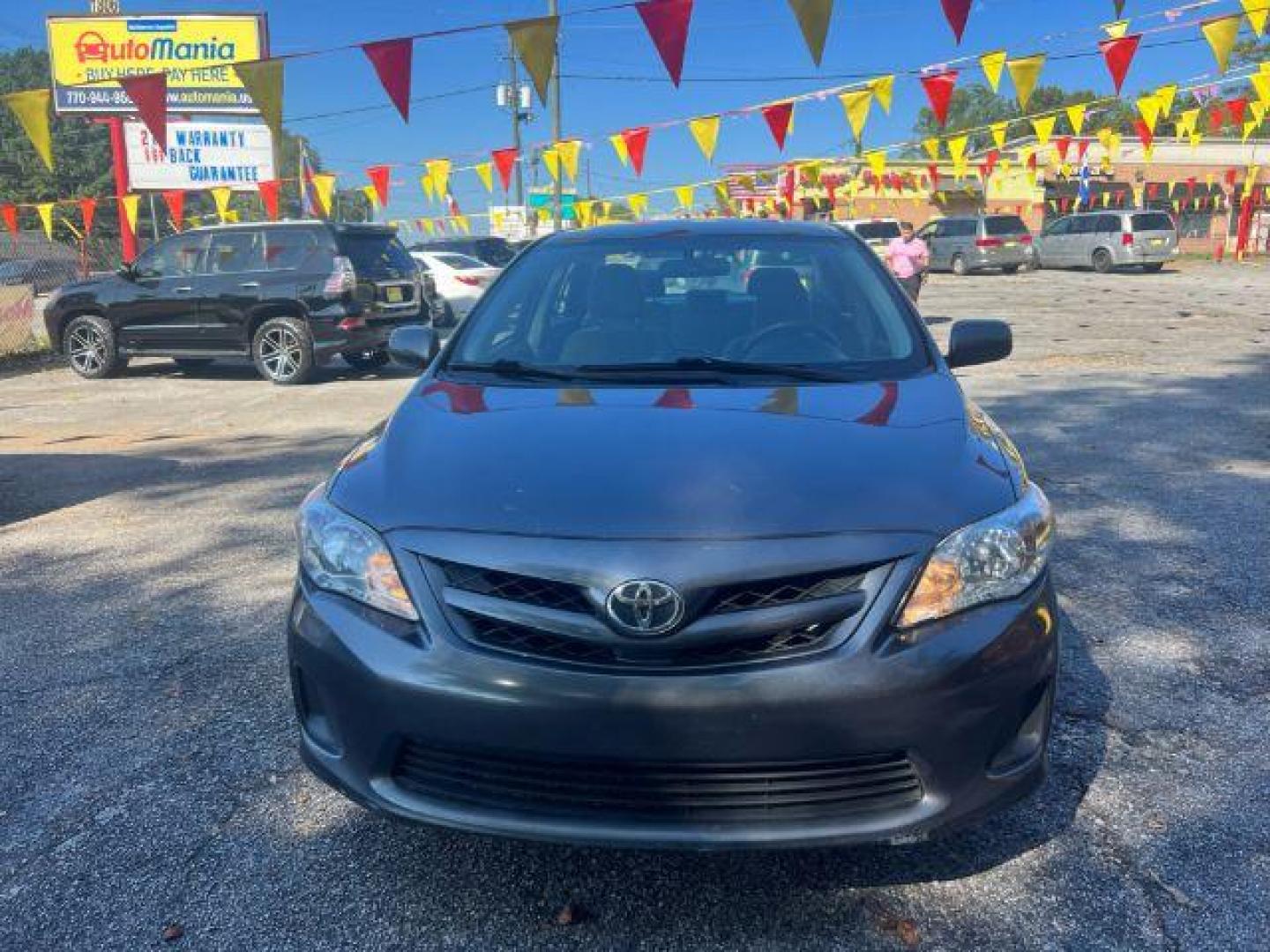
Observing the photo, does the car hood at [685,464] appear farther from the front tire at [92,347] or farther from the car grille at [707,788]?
the front tire at [92,347]

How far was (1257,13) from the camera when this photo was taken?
35.4 ft

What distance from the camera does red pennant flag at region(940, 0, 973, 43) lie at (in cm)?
940

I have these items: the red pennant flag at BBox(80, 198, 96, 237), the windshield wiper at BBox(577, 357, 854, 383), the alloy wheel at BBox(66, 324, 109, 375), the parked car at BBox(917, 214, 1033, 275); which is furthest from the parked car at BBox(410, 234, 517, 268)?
the windshield wiper at BBox(577, 357, 854, 383)

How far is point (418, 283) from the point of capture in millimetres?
11633

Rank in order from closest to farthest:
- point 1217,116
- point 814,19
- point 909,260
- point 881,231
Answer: point 814,19, point 909,260, point 1217,116, point 881,231

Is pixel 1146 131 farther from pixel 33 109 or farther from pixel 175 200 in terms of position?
pixel 33 109

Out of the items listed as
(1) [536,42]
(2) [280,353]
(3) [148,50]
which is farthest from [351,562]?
(3) [148,50]

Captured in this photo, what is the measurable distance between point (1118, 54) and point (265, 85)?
402 inches

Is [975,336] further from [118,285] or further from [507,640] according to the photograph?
[118,285]

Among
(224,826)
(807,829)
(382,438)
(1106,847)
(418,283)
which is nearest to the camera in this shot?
(807,829)

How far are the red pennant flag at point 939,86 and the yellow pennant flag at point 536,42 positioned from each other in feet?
20.0

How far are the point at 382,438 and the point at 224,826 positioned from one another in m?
1.11

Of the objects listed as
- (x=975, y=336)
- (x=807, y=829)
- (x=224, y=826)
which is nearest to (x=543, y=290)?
(x=975, y=336)

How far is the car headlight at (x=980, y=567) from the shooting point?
2.08 m
